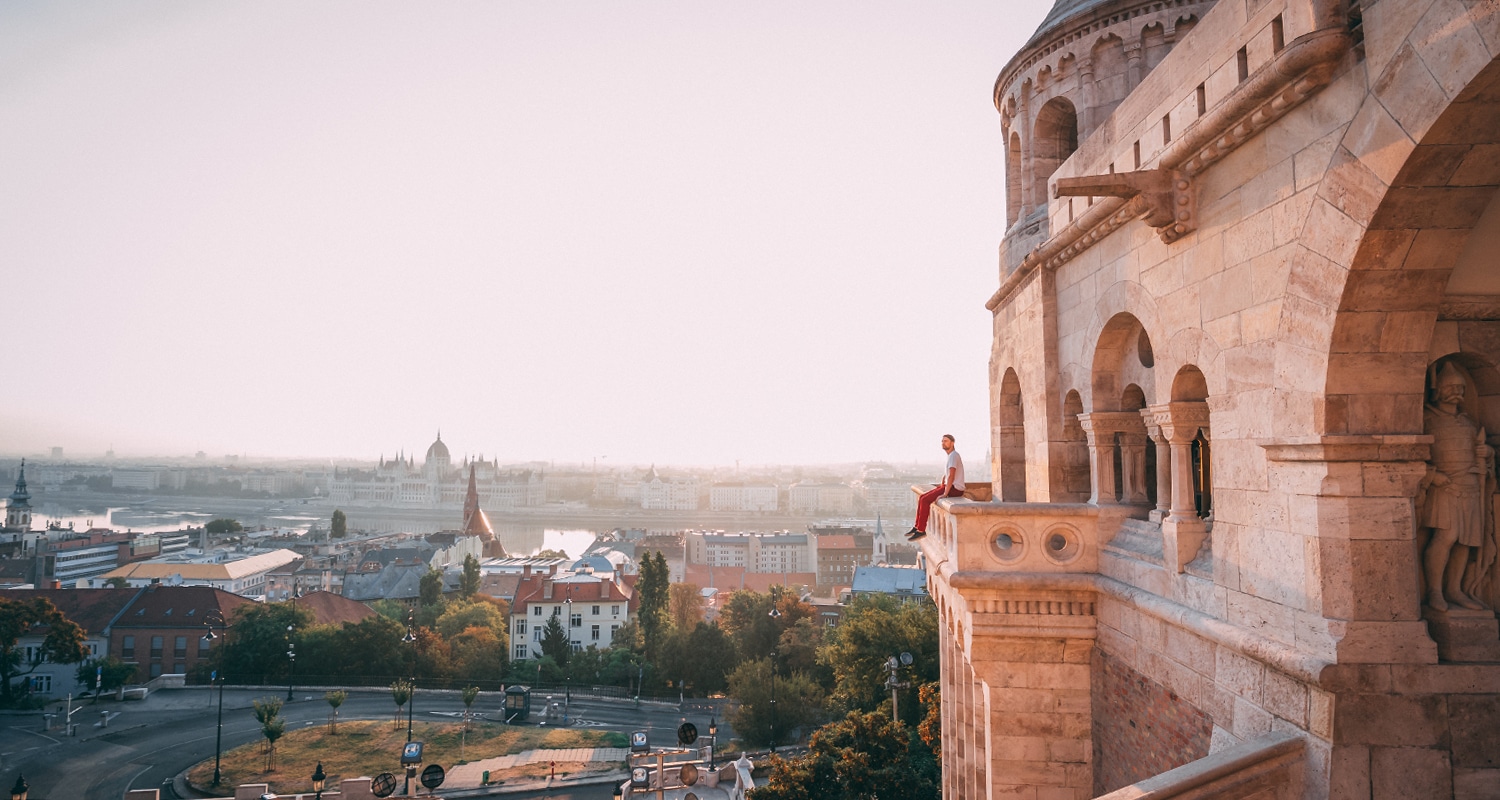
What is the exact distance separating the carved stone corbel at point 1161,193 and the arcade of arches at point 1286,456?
0.02m

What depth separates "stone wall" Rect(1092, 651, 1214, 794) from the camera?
6113 millimetres

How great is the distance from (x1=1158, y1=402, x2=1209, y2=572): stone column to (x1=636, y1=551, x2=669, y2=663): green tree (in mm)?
44137

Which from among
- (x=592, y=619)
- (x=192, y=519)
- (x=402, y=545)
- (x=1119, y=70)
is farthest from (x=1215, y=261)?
(x=192, y=519)

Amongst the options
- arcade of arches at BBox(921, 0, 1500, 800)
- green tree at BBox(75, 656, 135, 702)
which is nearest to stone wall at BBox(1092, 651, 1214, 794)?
arcade of arches at BBox(921, 0, 1500, 800)

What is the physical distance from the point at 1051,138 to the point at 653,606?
42328 millimetres

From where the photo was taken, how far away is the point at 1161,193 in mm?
6277

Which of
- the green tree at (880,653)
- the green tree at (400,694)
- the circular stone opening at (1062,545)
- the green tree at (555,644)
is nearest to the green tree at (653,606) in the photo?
the green tree at (555,644)

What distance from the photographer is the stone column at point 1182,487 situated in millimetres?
6414

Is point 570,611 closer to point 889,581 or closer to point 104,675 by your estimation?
point 889,581

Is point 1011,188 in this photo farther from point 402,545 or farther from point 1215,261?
point 402,545

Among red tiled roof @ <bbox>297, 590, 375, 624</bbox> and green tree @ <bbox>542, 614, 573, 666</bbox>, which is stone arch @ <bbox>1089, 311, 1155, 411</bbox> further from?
red tiled roof @ <bbox>297, 590, 375, 624</bbox>

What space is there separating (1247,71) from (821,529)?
323 ft

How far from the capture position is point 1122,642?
23.5ft

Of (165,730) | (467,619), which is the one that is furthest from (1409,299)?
(467,619)
